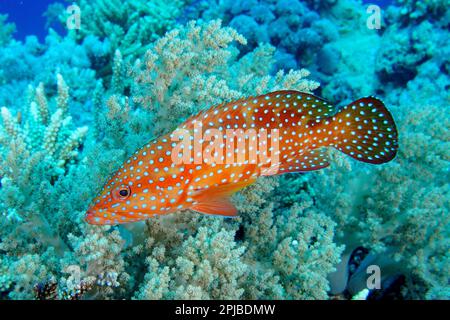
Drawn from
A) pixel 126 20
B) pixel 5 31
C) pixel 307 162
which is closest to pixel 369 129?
pixel 307 162

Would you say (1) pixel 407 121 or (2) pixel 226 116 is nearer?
(2) pixel 226 116

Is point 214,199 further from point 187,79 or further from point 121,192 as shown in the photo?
point 187,79

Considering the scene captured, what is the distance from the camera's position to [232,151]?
3080 mm

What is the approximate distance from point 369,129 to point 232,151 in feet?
4.44

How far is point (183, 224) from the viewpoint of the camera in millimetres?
3592

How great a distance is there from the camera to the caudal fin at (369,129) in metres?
3.19

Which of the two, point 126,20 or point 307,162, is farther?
point 126,20

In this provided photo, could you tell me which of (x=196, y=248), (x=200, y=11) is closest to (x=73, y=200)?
(x=196, y=248)

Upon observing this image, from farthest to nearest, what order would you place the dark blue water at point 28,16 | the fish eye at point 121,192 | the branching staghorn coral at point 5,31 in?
1. the dark blue water at point 28,16
2. the branching staghorn coral at point 5,31
3. the fish eye at point 121,192

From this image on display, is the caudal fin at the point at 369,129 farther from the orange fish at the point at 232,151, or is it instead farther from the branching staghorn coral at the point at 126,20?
the branching staghorn coral at the point at 126,20

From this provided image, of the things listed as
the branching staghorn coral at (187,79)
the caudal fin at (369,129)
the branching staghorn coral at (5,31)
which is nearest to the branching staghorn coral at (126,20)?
the branching staghorn coral at (5,31)

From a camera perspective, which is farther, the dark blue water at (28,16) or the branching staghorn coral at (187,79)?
the dark blue water at (28,16)
